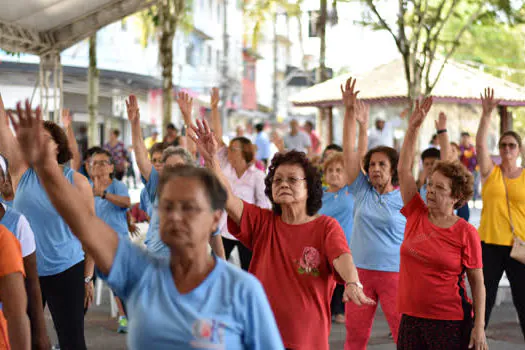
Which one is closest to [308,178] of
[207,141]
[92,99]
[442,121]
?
[207,141]

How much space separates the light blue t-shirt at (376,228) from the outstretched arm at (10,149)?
8.59 ft

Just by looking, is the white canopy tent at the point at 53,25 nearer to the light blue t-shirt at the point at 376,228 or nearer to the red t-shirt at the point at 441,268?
the light blue t-shirt at the point at 376,228

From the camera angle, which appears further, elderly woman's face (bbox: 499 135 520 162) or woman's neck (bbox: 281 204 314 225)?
elderly woman's face (bbox: 499 135 520 162)

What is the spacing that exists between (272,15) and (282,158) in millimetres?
21254

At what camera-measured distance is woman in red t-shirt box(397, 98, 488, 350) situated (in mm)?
5242

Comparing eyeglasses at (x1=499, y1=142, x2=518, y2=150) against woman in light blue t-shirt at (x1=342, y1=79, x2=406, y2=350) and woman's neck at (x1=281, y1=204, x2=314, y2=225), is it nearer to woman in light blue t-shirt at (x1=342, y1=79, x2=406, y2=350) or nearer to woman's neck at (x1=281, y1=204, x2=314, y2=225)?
woman in light blue t-shirt at (x1=342, y1=79, x2=406, y2=350)

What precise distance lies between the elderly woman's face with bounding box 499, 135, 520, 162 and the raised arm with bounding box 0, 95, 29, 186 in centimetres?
434

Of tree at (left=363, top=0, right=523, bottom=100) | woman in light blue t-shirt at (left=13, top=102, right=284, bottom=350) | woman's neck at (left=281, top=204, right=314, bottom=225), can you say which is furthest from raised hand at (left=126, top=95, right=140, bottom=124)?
tree at (left=363, top=0, right=523, bottom=100)

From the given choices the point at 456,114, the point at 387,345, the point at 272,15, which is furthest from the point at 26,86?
the point at 387,345

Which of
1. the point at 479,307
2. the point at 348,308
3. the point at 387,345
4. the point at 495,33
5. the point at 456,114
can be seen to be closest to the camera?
the point at 479,307

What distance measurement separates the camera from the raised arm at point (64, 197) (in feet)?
9.00

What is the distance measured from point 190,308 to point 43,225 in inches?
121

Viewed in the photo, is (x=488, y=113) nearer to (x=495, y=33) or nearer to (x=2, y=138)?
(x=2, y=138)

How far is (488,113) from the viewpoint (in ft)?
23.9
